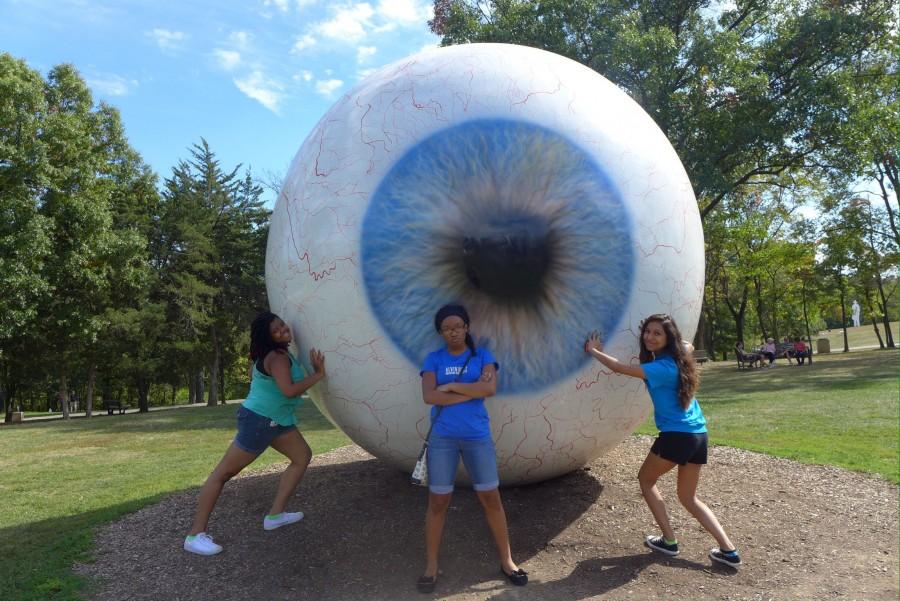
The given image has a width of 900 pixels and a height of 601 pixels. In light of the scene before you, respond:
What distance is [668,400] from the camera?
3.72 meters

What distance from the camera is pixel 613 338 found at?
3.78 m

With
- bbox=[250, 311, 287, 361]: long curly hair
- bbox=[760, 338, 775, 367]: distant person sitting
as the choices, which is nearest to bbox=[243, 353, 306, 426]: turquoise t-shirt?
bbox=[250, 311, 287, 361]: long curly hair

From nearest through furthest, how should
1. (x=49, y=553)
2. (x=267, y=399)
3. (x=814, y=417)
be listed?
(x=267, y=399) → (x=49, y=553) → (x=814, y=417)

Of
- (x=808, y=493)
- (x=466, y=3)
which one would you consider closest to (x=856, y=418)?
(x=808, y=493)

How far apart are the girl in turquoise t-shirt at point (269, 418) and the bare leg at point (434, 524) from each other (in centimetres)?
108

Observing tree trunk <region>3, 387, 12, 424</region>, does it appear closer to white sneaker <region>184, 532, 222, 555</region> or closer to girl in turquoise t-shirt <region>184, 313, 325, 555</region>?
white sneaker <region>184, 532, 222, 555</region>

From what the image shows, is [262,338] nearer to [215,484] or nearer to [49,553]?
[215,484]

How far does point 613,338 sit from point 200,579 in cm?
296

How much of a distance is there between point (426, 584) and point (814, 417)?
9.07 metres

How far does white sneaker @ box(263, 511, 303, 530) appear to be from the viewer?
4473mm

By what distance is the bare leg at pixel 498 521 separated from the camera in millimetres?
3568

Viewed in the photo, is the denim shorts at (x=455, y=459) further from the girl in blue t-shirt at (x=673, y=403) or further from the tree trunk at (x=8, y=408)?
the tree trunk at (x=8, y=408)

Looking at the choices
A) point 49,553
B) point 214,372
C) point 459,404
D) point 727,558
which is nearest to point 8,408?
point 214,372

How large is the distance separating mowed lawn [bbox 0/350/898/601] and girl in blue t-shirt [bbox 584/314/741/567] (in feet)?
11.0
